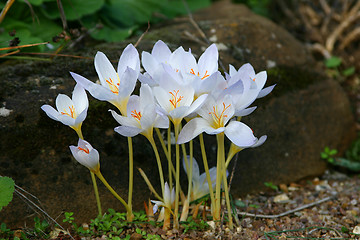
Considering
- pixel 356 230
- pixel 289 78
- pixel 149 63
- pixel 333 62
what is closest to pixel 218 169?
pixel 149 63

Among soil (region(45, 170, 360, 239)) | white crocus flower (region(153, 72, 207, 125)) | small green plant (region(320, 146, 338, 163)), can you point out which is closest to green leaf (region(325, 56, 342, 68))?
small green plant (region(320, 146, 338, 163))

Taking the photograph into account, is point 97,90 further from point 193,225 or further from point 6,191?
point 193,225

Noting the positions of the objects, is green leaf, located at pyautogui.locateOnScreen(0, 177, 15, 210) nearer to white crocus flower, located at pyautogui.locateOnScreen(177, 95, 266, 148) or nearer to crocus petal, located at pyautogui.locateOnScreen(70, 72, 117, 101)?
crocus petal, located at pyautogui.locateOnScreen(70, 72, 117, 101)

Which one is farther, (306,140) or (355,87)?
(355,87)

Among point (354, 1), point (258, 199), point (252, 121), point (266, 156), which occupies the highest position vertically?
point (354, 1)

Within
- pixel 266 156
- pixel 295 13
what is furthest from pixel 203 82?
pixel 295 13

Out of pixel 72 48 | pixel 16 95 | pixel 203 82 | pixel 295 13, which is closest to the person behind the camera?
pixel 203 82

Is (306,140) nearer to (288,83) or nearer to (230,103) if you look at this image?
(288,83)
